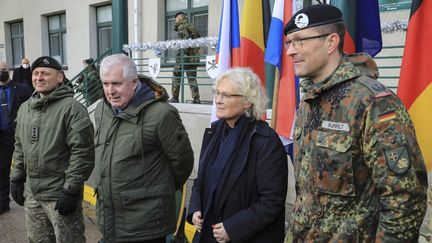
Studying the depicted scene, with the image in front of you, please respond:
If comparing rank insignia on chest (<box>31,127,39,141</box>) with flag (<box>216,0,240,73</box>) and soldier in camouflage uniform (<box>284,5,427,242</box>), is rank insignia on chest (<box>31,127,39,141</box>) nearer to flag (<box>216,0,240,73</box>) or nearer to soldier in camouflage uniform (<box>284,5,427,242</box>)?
flag (<box>216,0,240,73</box>)

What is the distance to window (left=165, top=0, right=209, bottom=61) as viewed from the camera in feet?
31.0

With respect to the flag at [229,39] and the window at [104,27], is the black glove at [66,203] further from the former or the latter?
the window at [104,27]

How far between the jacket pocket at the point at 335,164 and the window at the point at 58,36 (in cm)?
1354

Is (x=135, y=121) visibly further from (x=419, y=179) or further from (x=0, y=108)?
(x=0, y=108)

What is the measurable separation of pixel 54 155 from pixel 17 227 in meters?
2.35

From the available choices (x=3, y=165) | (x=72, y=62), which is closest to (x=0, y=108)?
(x=3, y=165)

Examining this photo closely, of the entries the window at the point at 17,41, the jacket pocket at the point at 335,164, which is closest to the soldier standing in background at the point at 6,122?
the jacket pocket at the point at 335,164

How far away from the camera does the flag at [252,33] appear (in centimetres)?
374

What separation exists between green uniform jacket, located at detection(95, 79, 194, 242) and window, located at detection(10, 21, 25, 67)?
1543 centimetres

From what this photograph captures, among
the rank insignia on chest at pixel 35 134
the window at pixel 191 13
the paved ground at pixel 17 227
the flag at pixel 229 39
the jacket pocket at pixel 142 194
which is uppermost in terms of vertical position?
the window at pixel 191 13

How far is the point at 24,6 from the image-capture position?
14.8m

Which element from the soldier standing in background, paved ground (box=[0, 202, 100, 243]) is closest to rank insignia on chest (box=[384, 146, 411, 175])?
paved ground (box=[0, 202, 100, 243])

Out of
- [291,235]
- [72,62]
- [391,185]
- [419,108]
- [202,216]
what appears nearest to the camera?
[391,185]

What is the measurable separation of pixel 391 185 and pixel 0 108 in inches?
204
